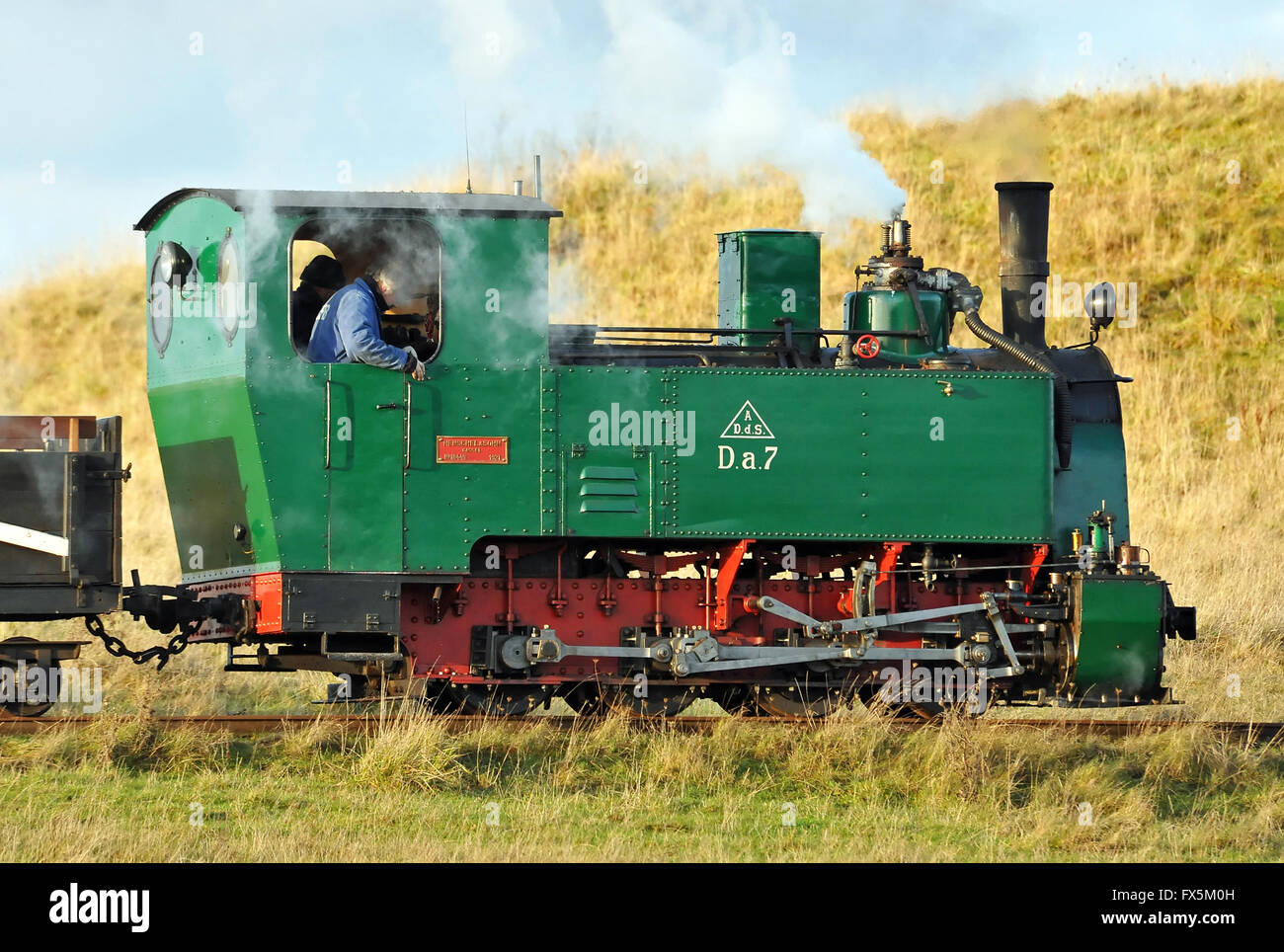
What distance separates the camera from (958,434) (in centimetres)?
966

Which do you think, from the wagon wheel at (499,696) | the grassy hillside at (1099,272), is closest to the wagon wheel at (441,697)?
the wagon wheel at (499,696)

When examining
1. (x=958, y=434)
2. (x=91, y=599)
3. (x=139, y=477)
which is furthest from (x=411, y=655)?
(x=139, y=477)

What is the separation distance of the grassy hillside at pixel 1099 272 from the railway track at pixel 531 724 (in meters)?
6.34

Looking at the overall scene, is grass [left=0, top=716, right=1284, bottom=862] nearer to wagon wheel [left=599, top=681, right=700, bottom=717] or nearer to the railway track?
the railway track

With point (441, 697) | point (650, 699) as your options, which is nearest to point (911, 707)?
point (650, 699)

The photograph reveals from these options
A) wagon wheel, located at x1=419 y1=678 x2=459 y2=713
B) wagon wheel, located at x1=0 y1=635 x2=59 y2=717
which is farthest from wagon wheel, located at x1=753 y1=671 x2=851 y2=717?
wagon wheel, located at x1=0 y1=635 x2=59 y2=717

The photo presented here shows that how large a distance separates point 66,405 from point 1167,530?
17.5 m

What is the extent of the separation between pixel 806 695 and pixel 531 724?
1825 millimetres

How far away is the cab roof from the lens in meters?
8.88

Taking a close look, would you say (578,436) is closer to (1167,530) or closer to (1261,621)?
(1261,621)

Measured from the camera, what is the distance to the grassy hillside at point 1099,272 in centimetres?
1986

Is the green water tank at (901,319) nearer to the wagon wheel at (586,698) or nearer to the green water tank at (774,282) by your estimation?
the green water tank at (774,282)

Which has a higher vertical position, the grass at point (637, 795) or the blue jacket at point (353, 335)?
the blue jacket at point (353, 335)

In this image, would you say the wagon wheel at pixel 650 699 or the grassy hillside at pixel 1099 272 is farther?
the grassy hillside at pixel 1099 272
